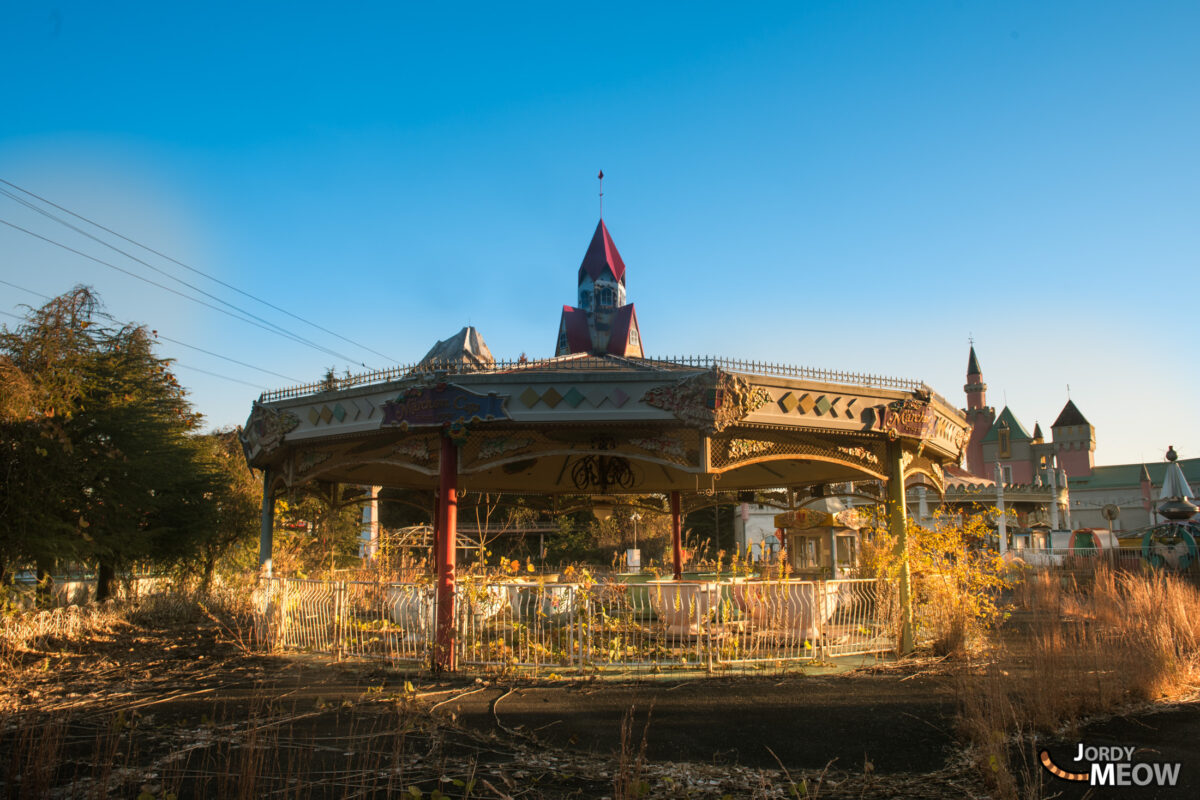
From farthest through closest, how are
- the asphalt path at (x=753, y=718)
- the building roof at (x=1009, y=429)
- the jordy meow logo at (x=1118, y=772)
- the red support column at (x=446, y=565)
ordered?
1. the building roof at (x=1009, y=429)
2. the red support column at (x=446, y=565)
3. the asphalt path at (x=753, y=718)
4. the jordy meow logo at (x=1118, y=772)

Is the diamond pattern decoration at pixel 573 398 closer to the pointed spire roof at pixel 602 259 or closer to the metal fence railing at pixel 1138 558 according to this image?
the pointed spire roof at pixel 602 259

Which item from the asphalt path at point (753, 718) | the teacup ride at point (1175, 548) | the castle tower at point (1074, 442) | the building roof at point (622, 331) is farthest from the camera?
the castle tower at point (1074, 442)

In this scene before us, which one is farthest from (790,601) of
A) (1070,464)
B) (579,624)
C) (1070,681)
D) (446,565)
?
(1070,464)

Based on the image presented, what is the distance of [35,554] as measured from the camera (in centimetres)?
1402

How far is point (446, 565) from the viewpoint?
1145cm

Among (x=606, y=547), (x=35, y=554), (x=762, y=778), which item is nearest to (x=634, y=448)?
(x=762, y=778)

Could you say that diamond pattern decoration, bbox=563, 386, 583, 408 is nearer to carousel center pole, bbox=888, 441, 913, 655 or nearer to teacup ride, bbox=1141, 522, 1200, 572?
carousel center pole, bbox=888, 441, 913, 655

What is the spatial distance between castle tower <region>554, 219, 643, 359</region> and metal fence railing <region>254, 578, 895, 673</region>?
25.7ft

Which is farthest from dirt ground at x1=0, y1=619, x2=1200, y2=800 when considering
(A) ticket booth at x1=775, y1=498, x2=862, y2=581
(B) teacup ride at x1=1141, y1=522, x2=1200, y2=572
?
(B) teacup ride at x1=1141, y1=522, x2=1200, y2=572

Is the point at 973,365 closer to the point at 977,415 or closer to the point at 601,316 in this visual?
the point at 977,415

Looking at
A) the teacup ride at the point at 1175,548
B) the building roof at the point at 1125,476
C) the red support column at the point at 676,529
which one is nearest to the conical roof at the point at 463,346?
the red support column at the point at 676,529

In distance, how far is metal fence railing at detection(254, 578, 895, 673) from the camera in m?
11.0

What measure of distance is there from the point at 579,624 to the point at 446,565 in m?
2.31

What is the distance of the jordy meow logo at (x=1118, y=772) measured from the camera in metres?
5.99
